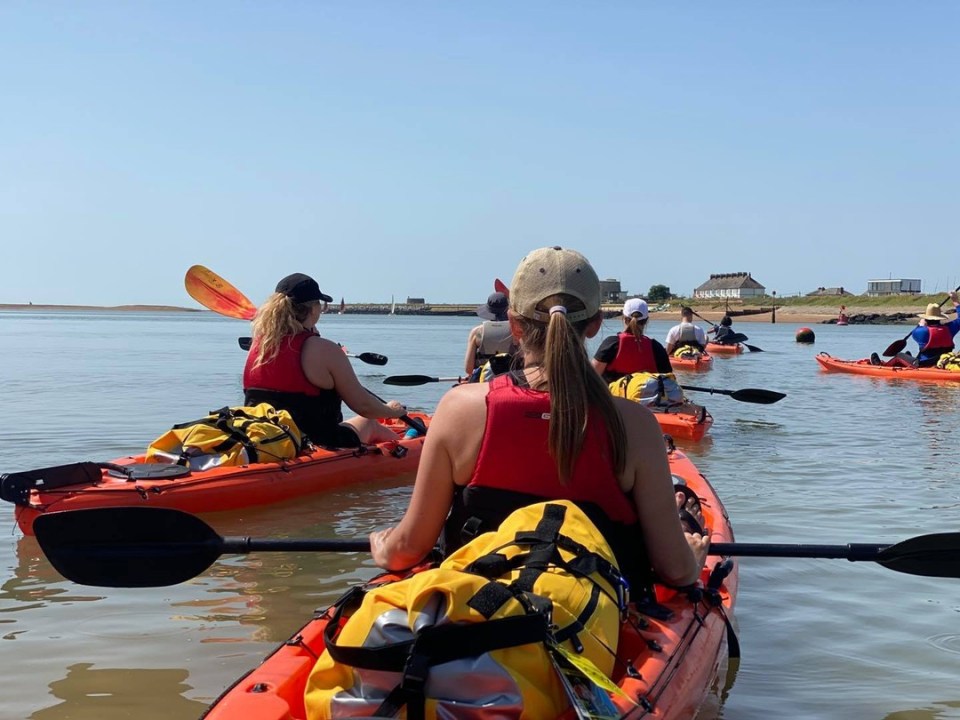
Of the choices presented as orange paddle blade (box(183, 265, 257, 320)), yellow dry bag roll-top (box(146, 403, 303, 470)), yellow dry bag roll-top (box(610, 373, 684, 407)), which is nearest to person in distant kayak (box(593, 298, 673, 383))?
yellow dry bag roll-top (box(610, 373, 684, 407))

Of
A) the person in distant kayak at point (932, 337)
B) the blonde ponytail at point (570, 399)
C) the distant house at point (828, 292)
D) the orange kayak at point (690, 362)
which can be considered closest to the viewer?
the blonde ponytail at point (570, 399)

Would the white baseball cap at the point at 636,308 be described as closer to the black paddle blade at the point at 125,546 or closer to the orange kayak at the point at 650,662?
the orange kayak at the point at 650,662

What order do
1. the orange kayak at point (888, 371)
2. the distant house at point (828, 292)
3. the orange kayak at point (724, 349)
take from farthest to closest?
the distant house at point (828, 292), the orange kayak at point (724, 349), the orange kayak at point (888, 371)

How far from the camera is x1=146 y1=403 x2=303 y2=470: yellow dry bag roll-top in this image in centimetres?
617

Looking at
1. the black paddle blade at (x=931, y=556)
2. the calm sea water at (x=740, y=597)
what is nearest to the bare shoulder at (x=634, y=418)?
the calm sea water at (x=740, y=597)

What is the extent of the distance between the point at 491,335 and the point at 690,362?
38.4 feet

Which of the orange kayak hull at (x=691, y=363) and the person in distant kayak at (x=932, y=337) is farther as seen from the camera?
the orange kayak hull at (x=691, y=363)

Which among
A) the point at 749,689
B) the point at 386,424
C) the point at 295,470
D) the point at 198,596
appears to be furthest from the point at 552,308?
the point at 386,424

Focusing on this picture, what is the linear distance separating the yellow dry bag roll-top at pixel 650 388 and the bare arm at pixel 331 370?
11.3 ft

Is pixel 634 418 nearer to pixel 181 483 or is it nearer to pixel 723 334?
pixel 181 483

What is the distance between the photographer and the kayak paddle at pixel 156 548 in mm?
3447

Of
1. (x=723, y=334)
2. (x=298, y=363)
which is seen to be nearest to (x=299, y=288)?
(x=298, y=363)

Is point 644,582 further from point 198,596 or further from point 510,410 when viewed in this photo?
point 198,596

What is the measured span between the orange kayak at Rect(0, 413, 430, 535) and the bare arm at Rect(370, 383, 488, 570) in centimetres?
323
